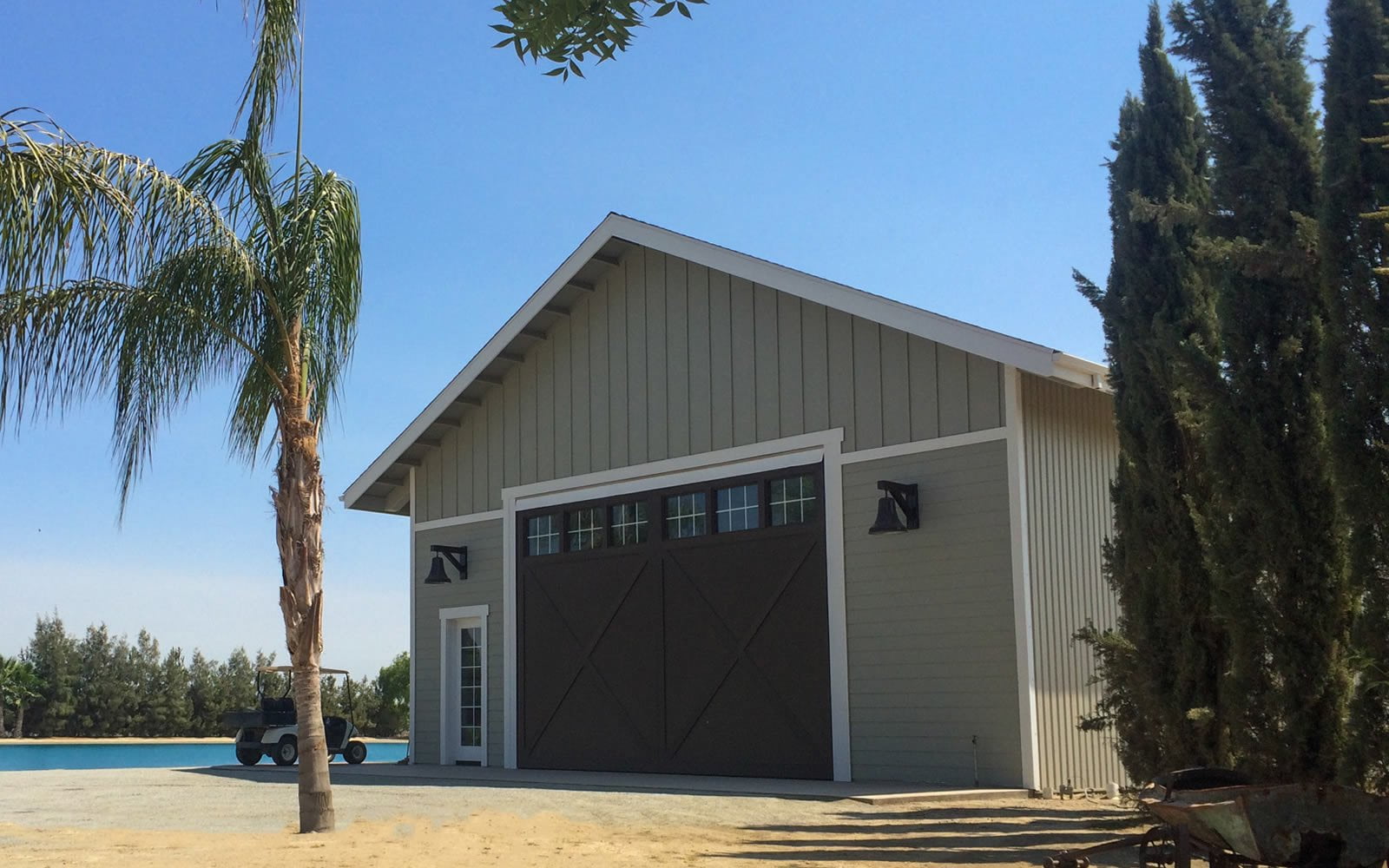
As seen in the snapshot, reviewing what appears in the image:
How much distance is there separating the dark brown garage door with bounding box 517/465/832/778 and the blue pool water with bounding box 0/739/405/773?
1045 cm

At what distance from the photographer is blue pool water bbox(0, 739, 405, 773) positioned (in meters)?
24.5

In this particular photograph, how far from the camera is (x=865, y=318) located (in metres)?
12.0

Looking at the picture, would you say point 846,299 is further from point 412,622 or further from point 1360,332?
point 412,622

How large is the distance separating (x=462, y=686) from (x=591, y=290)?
5.07 meters

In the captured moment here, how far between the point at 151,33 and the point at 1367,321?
6.23 metres

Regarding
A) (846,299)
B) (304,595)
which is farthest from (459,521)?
(304,595)

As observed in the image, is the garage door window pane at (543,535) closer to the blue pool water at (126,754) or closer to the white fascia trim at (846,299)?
the white fascia trim at (846,299)

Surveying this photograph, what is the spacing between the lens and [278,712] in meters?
17.1

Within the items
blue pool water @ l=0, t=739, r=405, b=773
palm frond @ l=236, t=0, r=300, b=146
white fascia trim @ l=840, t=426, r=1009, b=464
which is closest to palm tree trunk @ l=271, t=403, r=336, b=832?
palm frond @ l=236, t=0, r=300, b=146

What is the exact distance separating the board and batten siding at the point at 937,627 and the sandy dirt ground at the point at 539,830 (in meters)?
1.00

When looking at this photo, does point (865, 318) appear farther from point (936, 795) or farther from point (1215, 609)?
point (1215, 609)

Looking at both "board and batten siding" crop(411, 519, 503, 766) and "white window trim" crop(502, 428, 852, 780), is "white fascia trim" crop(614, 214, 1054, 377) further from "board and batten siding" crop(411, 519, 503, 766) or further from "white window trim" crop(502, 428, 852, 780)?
"board and batten siding" crop(411, 519, 503, 766)

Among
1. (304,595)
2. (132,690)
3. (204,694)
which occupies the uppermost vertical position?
(304,595)

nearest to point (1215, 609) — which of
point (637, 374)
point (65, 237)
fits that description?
point (65, 237)
